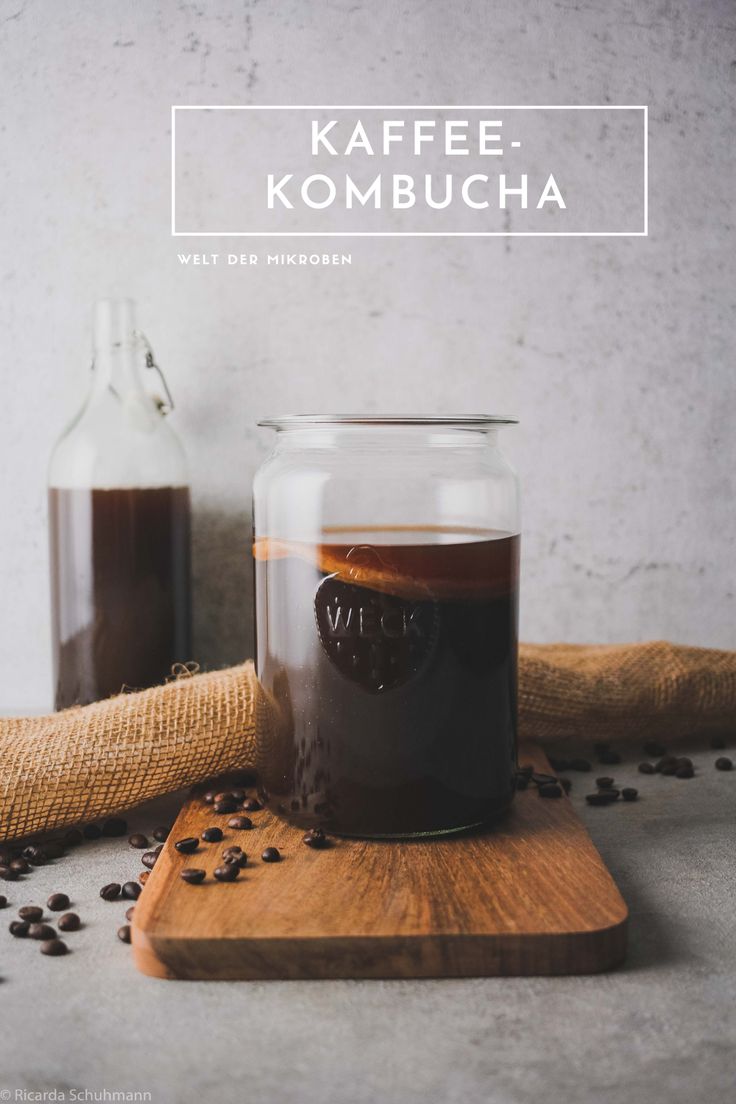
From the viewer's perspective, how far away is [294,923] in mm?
809

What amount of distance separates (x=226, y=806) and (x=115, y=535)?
53cm

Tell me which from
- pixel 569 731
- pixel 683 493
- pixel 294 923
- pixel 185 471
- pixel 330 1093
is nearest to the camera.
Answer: pixel 330 1093

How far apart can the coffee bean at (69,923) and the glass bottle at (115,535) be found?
1.93ft

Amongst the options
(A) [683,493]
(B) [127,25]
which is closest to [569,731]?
(A) [683,493]

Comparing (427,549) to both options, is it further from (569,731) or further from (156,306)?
(156,306)

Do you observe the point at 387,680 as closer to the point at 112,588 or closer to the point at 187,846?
the point at 187,846

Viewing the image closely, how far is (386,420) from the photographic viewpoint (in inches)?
38.2

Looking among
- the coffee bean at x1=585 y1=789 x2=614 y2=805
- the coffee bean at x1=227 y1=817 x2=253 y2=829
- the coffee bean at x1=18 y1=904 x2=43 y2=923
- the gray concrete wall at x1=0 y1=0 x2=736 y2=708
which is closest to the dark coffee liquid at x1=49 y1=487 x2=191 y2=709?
the gray concrete wall at x1=0 y1=0 x2=736 y2=708

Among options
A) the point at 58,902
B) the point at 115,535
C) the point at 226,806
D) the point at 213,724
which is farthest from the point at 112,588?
the point at 58,902

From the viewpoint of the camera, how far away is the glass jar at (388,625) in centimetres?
97

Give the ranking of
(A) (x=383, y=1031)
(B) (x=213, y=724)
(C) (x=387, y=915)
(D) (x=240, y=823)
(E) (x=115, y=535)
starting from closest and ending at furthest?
(A) (x=383, y=1031) < (C) (x=387, y=915) < (D) (x=240, y=823) < (B) (x=213, y=724) < (E) (x=115, y=535)

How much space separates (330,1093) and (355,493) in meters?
0.59

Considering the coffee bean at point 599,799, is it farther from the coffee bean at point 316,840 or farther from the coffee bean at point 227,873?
the coffee bean at point 227,873

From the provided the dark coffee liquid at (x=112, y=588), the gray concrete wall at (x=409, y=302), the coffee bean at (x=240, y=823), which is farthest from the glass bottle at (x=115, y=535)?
the coffee bean at (x=240, y=823)
